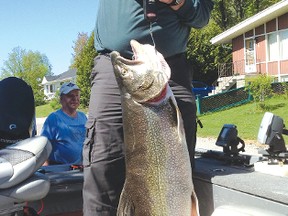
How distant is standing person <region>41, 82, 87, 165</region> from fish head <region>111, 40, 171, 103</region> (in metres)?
3.38

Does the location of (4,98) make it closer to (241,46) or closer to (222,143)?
(222,143)

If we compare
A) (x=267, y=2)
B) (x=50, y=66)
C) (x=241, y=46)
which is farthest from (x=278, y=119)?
(x=50, y=66)

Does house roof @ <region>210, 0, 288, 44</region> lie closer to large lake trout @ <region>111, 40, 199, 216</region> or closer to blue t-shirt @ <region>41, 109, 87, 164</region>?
blue t-shirt @ <region>41, 109, 87, 164</region>

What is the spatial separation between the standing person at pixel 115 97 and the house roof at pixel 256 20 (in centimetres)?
2642

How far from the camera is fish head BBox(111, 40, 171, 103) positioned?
5.91ft

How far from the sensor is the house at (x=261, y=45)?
1118 inches

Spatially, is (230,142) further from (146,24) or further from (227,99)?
(227,99)

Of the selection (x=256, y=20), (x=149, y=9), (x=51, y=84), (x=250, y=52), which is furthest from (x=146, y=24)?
(x=51, y=84)

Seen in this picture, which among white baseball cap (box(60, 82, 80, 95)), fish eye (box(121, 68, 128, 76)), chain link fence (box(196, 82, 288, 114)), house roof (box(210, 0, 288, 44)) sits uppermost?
house roof (box(210, 0, 288, 44))

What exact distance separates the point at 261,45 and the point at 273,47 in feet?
3.35

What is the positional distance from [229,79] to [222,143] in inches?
1097

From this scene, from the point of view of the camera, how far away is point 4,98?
3.84 meters

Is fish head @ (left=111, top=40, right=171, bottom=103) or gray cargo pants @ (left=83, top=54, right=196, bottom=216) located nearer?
fish head @ (left=111, top=40, right=171, bottom=103)

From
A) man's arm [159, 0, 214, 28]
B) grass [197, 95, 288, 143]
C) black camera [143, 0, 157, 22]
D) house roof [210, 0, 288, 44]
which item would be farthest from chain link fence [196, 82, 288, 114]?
black camera [143, 0, 157, 22]
